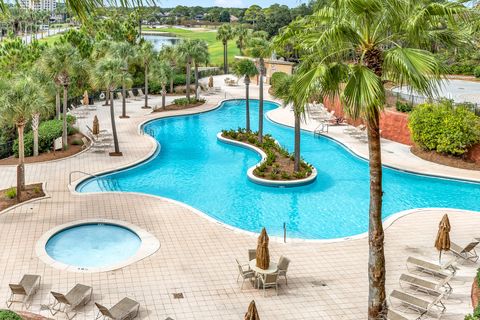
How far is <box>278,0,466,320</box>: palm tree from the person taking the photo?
8.37 metres

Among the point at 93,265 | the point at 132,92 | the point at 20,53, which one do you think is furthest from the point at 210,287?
the point at 20,53

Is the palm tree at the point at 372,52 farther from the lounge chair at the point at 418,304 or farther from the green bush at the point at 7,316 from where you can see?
the green bush at the point at 7,316

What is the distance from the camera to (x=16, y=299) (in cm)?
1292

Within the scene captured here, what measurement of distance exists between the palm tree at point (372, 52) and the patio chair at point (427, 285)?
4400mm

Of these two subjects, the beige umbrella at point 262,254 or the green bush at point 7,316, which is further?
the beige umbrella at point 262,254

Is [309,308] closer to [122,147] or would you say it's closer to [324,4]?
[324,4]

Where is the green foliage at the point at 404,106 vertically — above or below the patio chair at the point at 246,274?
above

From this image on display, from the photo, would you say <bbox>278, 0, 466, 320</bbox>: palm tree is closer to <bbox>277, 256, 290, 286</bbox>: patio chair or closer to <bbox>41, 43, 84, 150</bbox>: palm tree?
<bbox>277, 256, 290, 286</bbox>: patio chair

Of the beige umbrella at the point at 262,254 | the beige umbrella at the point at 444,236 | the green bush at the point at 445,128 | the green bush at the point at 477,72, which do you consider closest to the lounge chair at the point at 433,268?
the beige umbrella at the point at 444,236

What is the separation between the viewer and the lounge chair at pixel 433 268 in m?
14.3

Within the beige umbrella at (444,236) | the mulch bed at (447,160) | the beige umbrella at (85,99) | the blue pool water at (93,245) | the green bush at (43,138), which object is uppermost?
the beige umbrella at (85,99)

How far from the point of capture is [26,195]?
67.2 feet

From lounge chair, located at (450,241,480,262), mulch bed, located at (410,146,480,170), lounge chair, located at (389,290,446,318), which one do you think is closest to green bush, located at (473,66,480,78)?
mulch bed, located at (410,146,480,170)

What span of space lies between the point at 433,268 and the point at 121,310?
27.3 feet
